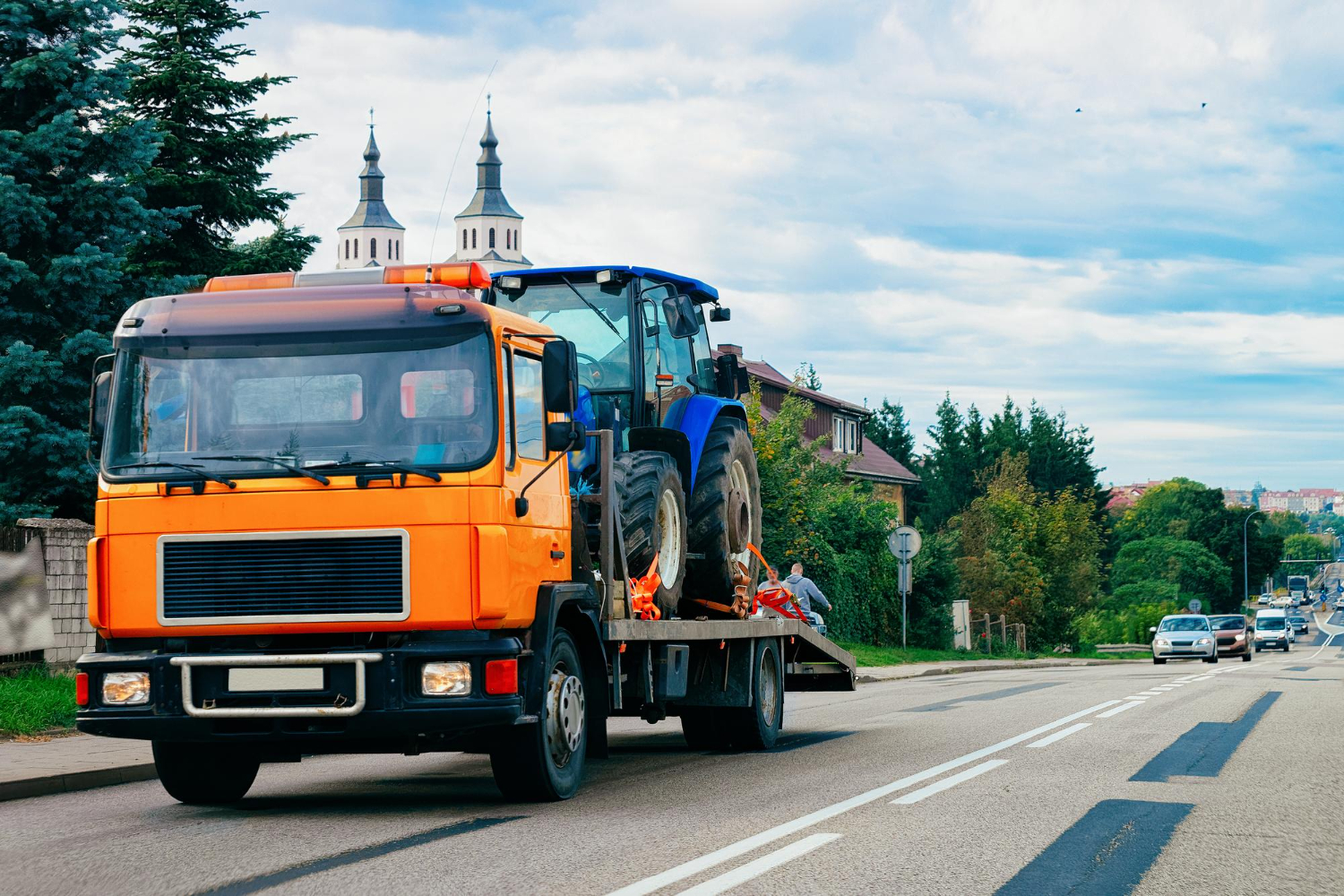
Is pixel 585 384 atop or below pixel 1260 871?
atop

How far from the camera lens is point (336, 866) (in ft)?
22.8

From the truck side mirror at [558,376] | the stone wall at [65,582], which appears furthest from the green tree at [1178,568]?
the truck side mirror at [558,376]

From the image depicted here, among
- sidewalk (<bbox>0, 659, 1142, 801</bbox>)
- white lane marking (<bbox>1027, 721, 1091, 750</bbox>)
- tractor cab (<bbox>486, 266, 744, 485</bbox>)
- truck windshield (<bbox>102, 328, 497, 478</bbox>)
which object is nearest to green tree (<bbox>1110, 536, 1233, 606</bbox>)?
white lane marking (<bbox>1027, 721, 1091, 750</bbox>)

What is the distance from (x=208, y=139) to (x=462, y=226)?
510 feet

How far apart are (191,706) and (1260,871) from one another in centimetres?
514

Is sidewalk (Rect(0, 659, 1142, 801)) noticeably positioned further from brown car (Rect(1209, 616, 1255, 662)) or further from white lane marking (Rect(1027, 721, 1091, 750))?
brown car (Rect(1209, 616, 1255, 662))

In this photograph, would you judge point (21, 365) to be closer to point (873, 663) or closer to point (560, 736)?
point (560, 736)

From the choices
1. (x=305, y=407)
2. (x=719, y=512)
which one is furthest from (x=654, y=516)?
(x=305, y=407)

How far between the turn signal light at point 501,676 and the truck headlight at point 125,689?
1756 mm

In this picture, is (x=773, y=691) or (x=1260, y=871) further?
(x=773, y=691)

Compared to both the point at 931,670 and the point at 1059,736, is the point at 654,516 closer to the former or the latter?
the point at 1059,736

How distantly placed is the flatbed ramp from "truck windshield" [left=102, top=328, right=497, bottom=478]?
184cm

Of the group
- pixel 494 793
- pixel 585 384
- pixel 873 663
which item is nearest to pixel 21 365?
pixel 585 384

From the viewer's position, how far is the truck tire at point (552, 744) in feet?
28.7
